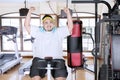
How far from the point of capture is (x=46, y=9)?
9.36 m

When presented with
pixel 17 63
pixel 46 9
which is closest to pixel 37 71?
pixel 17 63

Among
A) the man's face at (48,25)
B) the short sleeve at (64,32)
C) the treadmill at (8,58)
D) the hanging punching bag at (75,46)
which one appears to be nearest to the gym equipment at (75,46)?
the hanging punching bag at (75,46)

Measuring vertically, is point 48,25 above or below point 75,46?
above

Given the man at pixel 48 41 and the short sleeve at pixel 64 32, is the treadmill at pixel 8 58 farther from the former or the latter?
the short sleeve at pixel 64 32

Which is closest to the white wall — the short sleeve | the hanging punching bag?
the hanging punching bag

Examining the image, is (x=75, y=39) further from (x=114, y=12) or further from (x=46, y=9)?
(x=46, y=9)

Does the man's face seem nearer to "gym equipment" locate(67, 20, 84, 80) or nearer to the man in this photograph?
the man

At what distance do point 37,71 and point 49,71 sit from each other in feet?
0.63

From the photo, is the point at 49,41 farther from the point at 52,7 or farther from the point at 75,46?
the point at 52,7

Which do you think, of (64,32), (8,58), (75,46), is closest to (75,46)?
(75,46)

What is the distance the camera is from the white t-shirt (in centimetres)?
322

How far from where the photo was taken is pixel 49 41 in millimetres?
3221

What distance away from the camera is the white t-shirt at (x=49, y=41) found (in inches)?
127

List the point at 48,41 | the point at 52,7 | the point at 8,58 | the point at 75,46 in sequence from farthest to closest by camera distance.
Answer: the point at 52,7 → the point at 8,58 → the point at 75,46 → the point at 48,41
